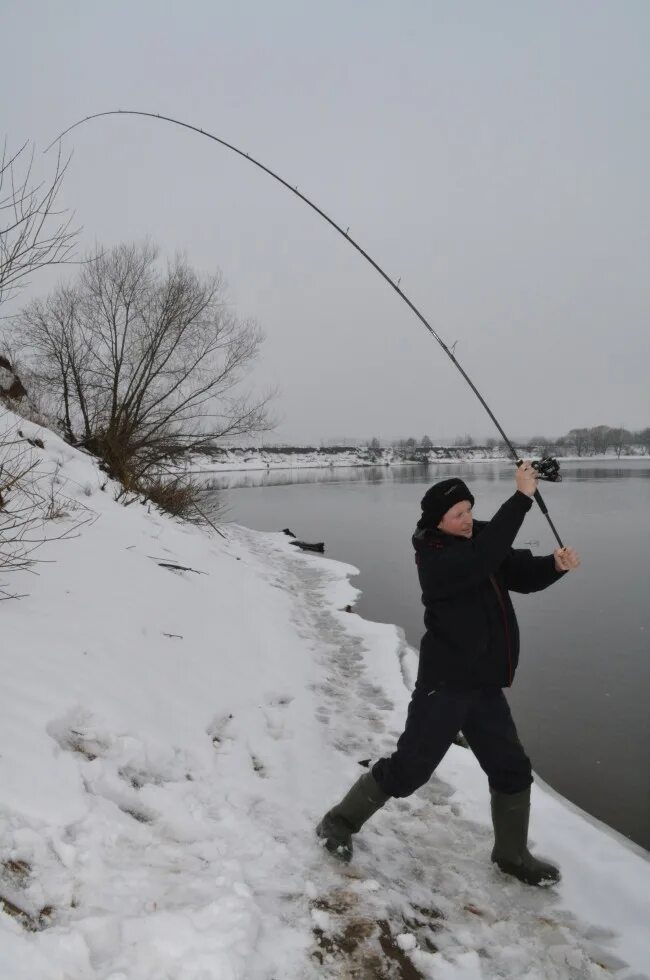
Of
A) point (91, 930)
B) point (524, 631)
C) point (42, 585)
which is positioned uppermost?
point (42, 585)

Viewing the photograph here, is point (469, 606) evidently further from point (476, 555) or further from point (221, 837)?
point (221, 837)

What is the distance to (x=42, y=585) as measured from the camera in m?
4.07

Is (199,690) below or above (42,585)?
below

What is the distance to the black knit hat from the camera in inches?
100

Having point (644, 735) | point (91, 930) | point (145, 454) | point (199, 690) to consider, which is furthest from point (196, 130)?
point (145, 454)

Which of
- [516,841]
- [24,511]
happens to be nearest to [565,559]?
[516,841]

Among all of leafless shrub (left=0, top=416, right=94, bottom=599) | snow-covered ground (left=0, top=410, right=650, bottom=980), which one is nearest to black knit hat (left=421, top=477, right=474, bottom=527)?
snow-covered ground (left=0, top=410, right=650, bottom=980)

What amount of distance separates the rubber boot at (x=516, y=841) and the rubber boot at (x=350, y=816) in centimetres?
55

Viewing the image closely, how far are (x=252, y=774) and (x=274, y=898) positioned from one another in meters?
1.15

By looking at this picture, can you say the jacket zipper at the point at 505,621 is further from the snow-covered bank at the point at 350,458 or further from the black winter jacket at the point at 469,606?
→ the snow-covered bank at the point at 350,458

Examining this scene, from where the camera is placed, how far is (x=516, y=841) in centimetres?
263

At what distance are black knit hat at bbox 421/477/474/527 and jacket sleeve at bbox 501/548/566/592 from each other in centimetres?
36

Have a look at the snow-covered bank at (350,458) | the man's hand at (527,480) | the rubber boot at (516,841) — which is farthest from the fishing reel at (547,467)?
the snow-covered bank at (350,458)

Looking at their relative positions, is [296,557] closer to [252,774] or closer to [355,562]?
[355,562]
